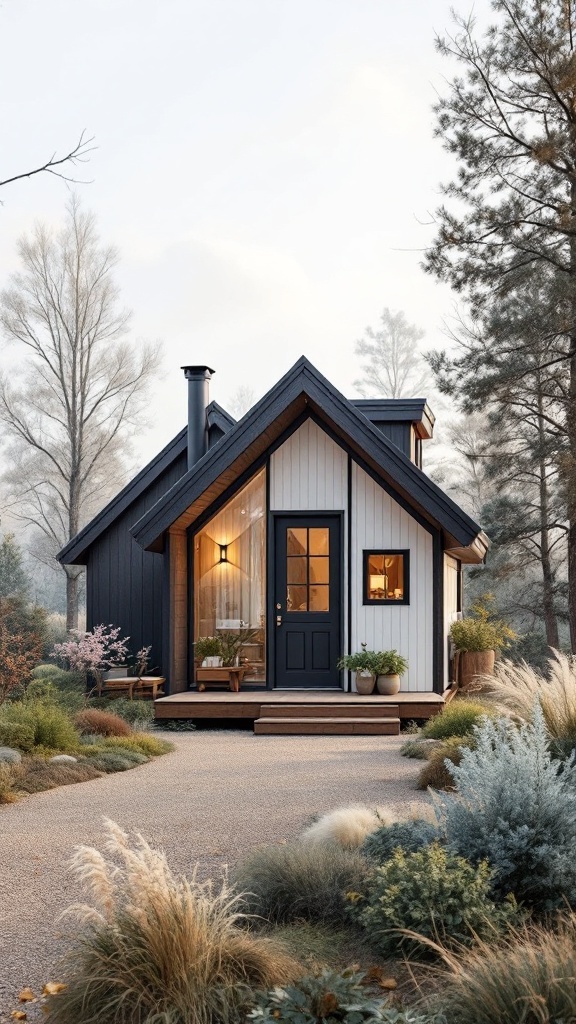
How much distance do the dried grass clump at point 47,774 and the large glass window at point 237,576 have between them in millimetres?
5438

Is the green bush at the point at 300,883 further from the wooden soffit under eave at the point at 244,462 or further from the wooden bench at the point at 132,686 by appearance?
the wooden bench at the point at 132,686

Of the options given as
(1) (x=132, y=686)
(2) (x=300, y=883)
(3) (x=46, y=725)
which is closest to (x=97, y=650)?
(1) (x=132, y=686)

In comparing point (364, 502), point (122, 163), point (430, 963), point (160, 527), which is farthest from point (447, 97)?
point (430, 963)

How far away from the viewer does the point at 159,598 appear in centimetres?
1636

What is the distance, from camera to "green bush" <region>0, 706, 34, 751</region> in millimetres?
9547

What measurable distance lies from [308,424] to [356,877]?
9987 mm

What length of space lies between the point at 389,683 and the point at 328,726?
135 centimetres

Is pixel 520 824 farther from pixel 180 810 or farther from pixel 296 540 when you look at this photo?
pixel 296 540

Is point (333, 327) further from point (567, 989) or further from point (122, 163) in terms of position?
point (567, 989)

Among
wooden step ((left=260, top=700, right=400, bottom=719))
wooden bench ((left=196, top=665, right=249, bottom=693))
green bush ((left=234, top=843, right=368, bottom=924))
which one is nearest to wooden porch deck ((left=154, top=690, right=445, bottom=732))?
wooden step ((left=260, top=700, right=400, bottom=719))

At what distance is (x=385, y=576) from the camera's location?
14375 millimetres

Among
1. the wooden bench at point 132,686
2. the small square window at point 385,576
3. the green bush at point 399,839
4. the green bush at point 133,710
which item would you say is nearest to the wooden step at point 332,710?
the green bush at point 133,710

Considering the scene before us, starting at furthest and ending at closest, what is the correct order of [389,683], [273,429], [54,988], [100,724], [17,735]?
[273,429], [389,683], [100,724], [17,735], [54,988]

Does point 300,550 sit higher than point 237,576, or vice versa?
point 300,550
